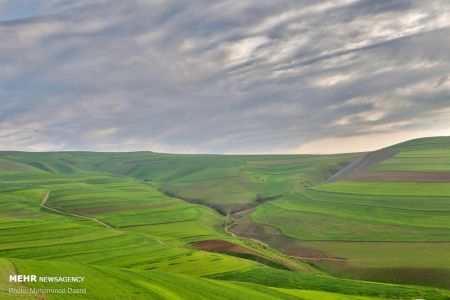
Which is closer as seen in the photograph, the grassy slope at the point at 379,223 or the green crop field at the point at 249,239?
the green crop field at the point at 249,239

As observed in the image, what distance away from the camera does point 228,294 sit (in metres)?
47.4

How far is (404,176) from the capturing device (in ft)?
481

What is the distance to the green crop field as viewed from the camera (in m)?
51.4

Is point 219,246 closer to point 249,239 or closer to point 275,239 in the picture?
point 249,239

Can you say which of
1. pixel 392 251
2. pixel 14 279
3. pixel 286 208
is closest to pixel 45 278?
pixel 14 279

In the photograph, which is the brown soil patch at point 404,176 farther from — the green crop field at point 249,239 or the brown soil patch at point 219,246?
the brown soil patch at point 219,246

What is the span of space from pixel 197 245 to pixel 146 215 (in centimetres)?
4414

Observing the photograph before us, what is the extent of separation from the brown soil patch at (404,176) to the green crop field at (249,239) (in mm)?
588

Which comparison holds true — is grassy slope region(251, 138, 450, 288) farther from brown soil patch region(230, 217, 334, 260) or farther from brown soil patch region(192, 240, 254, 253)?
brown soil patch region(192, 240, 254, 253)

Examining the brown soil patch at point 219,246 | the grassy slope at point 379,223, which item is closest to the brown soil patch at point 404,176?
the grassy slope at point 379,223

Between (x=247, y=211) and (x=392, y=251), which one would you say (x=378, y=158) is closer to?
(x=247, y=211)

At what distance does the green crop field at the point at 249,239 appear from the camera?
51.4 m

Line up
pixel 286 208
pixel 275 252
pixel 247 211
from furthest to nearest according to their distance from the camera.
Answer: pixel 247 211 < pixel 286 208 < pixel 275 252

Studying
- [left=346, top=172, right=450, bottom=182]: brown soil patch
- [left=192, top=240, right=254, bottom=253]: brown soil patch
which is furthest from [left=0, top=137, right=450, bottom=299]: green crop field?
[left=346, top=172, right=450, bottom=182]: brown soil patch
